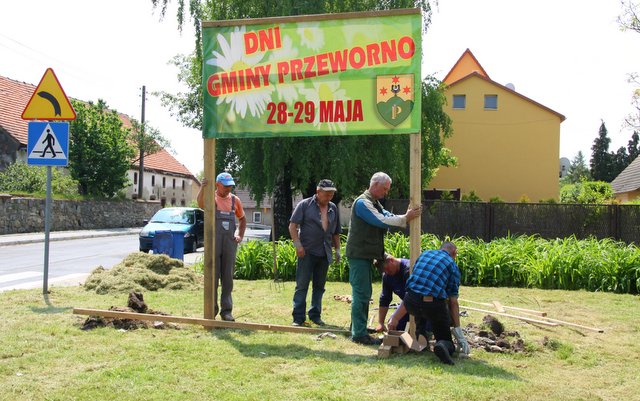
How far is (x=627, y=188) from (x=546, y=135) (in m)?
5.67

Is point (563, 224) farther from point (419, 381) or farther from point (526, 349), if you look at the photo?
point (419, 381)

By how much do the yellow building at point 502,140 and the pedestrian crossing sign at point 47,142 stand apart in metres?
31.9

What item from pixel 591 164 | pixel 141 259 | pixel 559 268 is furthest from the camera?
pixel 591 164

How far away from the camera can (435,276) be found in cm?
615

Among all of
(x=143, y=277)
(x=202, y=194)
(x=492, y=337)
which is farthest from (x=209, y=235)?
(x=143, y=277)

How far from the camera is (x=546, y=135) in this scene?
39.2m

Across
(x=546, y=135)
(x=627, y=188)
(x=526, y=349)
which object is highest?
(x=546, y=135)

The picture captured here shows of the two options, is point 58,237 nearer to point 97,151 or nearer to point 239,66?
point 97,151

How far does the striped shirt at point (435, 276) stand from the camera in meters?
6.13

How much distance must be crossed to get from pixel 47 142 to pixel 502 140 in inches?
1317

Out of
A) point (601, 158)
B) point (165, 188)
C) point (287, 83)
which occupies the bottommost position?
point (287, 83)

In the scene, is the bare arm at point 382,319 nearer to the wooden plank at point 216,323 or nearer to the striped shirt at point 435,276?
the wooden plank at point 216,323

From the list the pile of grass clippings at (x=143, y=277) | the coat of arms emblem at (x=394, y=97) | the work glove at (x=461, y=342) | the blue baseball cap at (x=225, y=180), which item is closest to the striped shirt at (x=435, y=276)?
the work glove at (x=461, y=342)

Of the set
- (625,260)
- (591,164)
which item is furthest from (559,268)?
(591,164)
